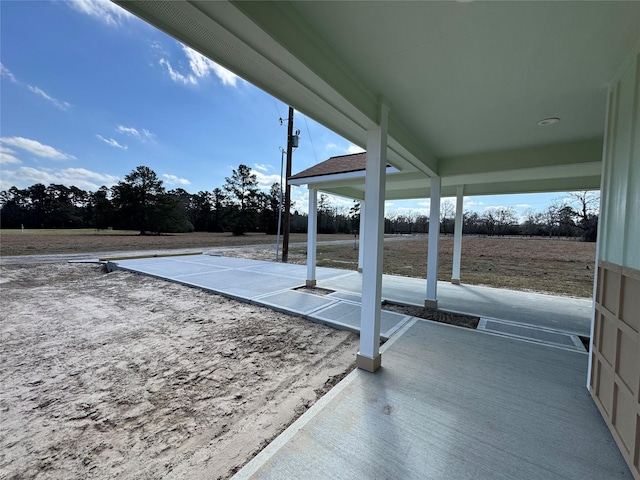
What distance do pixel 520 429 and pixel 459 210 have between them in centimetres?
611

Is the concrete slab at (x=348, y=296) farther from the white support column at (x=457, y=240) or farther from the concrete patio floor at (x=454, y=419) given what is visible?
the white support column at (x=457, y=240)

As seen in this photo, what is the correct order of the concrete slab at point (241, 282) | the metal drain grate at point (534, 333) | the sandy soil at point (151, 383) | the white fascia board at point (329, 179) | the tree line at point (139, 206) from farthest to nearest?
the tree line at point (139, 206) → the concrete slab at point (241, 282) → the white fascia board at point (329, 179) → the metal drain grate at point (534, 333) → the sandy soil at point (151, 383)

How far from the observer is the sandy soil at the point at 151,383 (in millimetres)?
1671

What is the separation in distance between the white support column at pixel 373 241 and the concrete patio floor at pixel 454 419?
272 mm

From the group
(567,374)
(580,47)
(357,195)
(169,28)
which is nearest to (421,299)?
(567,374)

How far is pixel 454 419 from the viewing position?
76.9 inches

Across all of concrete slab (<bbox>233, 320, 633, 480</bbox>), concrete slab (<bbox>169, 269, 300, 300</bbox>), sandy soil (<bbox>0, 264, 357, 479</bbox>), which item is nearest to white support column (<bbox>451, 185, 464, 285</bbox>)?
concrete slab (<bbox>233, 320, 633, 480</bbox>)

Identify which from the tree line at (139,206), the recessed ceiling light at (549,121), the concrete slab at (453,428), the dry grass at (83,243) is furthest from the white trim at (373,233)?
the tree line at (139,206)

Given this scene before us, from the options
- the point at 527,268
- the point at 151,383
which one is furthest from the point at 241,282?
the point at 527,268

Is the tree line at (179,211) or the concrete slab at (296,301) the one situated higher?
the tree line at (179,211)

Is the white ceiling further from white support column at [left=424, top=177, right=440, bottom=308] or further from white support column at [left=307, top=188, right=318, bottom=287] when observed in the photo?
white support column at [left=307, top=188, right=318, bottom=287]

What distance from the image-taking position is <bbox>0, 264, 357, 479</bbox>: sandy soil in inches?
65.8

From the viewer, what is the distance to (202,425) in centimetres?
196

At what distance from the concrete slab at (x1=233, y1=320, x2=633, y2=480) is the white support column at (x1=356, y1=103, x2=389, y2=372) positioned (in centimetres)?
26
